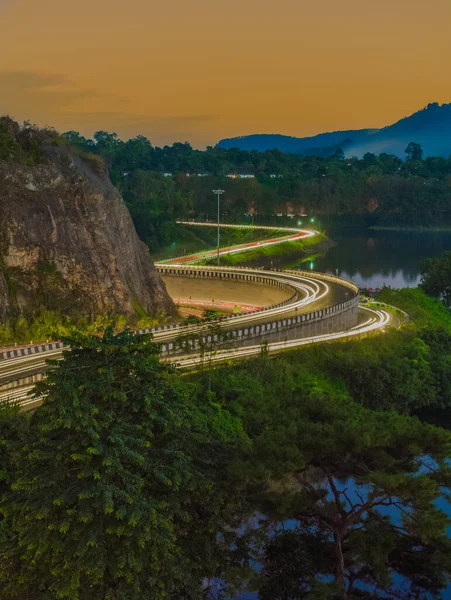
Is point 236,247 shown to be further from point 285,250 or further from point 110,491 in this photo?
point 110,491

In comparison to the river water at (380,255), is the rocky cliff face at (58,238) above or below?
above

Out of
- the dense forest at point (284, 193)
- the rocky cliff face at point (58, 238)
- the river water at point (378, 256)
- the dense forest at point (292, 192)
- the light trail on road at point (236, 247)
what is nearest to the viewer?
the rocky cliff face at point (58, 238)

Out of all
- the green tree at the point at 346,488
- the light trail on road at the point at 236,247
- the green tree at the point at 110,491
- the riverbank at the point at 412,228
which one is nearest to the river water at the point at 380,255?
the riverbank at the point at 412,228

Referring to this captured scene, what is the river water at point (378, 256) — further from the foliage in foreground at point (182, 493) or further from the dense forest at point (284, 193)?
the foliage in foreground at point (182, 493)

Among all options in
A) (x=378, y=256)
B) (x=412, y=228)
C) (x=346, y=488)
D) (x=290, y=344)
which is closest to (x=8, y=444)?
(x=346, y=488)

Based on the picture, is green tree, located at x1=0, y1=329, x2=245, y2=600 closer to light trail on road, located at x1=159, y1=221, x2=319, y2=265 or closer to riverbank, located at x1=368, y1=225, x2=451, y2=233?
light trail on road, located at x1=159, y1=221, x2=319, y2=265

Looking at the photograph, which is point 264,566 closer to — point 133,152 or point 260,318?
point 260,318

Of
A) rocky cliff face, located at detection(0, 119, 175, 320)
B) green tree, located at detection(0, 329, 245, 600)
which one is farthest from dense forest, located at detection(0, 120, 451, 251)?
green tree, located at detection(0, 329, 245, 600)
